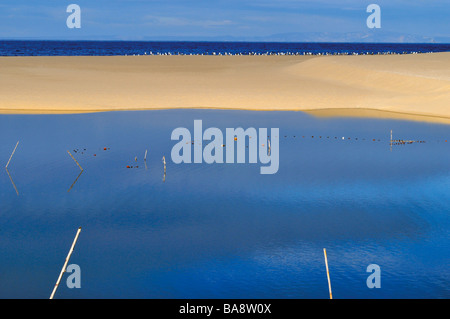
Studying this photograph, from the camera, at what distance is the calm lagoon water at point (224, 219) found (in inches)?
459

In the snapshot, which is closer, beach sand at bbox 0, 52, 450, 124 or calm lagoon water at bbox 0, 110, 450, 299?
calm lagoon water at bbox 0, 110, 450, 299

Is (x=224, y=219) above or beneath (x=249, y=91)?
beneath

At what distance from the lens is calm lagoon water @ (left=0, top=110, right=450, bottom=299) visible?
11.6 metres

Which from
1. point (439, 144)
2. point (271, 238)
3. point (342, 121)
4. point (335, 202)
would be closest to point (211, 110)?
point (342, 121)

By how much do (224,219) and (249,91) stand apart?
30.3 m

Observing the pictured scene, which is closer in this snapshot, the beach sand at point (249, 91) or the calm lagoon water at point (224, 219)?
the calm lagoon water at point (224, 219)

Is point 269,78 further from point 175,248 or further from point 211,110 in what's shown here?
point 175,248

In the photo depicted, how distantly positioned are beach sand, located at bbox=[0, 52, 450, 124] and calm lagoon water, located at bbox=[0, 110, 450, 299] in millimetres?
10109

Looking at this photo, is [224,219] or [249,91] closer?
[224,219]

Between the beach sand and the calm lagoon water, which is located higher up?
the beach sand

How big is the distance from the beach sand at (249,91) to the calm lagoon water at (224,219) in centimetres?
1011

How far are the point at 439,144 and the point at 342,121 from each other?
7.17m

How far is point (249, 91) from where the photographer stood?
4512cm
